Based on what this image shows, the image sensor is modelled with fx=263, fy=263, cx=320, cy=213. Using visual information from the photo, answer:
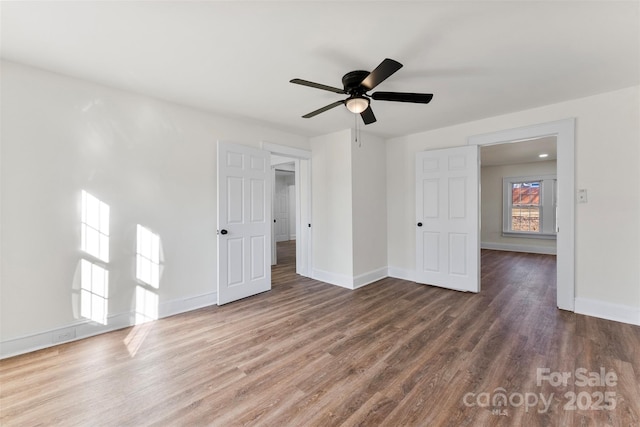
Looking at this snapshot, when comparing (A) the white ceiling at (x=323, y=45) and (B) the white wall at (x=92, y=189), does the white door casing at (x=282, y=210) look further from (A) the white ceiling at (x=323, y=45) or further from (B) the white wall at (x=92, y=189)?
(A) the white ceiling at (x=323, y=45)

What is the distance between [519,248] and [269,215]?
709cm

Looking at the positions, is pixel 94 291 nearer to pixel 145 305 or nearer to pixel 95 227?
pixel 145 305

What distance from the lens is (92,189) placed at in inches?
104

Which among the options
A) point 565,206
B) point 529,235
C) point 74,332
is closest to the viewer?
point 74,332

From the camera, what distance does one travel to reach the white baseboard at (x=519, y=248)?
685cm

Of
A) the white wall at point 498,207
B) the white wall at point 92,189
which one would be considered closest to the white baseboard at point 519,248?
the white wall at point 498,207

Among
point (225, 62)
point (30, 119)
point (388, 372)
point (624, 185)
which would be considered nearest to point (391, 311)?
point (388, 372)

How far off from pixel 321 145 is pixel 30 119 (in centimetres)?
343

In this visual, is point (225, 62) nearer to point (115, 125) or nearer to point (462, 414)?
point (115, 125)

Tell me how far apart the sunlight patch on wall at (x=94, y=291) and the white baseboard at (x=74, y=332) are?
8cm

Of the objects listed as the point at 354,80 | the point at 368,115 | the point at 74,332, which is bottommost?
the point at 74,332

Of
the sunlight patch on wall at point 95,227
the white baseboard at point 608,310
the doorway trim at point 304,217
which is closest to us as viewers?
the sunlight patch on wall at point 95,227

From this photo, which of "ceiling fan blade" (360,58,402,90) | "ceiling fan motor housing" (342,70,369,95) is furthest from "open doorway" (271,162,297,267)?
"ceiling fan blade" (360,58,402,90)

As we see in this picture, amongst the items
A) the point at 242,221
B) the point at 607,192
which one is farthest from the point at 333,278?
the point at 607,192
